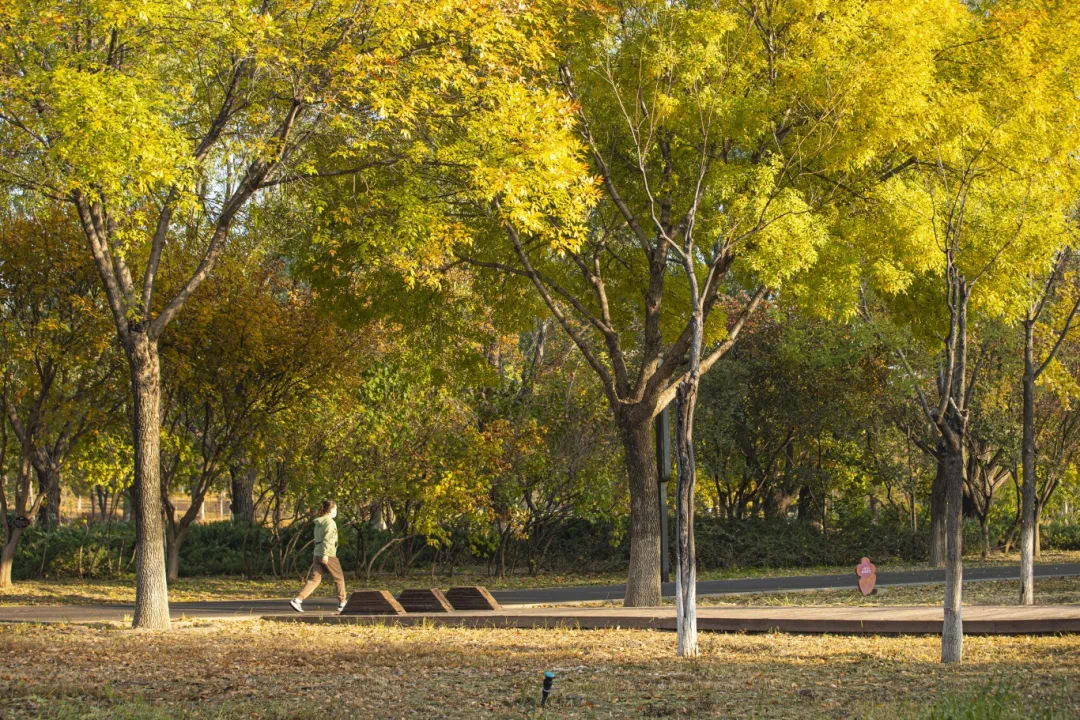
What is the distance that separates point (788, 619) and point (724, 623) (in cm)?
78

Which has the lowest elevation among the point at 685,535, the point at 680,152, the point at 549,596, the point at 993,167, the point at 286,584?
the point at 286,584

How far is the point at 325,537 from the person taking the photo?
54.6 feet

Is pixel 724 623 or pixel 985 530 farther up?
pixel 985 530

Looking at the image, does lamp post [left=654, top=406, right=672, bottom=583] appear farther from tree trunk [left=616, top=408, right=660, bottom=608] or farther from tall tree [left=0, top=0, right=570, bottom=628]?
tall tree [left=0, top=0, right=570, bottom=628]

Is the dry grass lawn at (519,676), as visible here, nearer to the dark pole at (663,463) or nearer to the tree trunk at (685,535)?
the tree trunk at (685,535)

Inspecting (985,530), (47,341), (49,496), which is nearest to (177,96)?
(47,341)

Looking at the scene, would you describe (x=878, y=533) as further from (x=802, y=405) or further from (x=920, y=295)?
(x=920, y=295)

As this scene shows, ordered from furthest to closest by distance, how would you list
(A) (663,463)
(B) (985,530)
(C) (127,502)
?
(C) (127,502)
(B) (985,530)
(A) (663,463)

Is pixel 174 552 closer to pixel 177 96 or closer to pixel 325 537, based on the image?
pixel 325 537

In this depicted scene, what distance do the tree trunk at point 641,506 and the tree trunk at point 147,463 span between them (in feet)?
22.3

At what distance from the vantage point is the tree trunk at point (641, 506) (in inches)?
674

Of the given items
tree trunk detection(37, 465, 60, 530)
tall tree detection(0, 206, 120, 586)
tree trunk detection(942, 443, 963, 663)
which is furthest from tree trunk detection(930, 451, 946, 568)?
tree trunk detection(37, 465, 60, 530)

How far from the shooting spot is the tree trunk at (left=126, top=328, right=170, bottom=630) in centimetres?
1419

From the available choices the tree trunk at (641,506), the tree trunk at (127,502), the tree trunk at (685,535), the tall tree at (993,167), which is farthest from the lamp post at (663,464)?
the tree trunk at (127,502)
